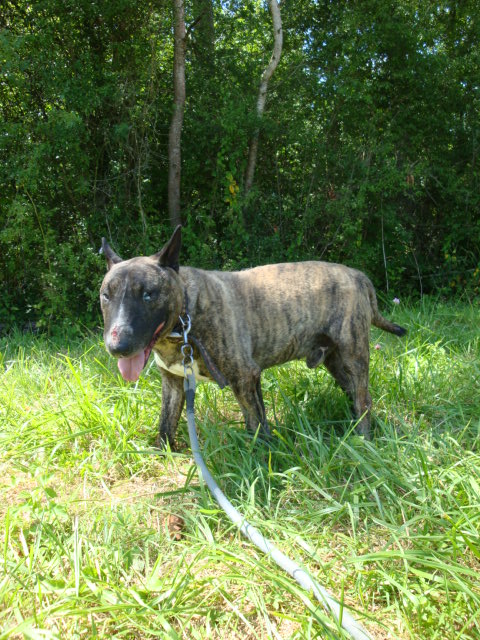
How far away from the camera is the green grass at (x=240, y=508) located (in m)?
2.07

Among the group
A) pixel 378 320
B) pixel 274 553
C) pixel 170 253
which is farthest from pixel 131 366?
pixel 378 320

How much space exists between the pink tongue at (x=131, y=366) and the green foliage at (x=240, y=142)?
Result: 382 cm

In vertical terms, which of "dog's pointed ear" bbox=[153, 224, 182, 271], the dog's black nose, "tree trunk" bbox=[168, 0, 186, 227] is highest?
"tree trunk" bbox=[168, 0, 186, 227]

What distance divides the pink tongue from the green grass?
0.62 metres

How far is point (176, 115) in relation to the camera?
673 centimetres

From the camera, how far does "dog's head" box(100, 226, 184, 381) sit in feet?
8.30

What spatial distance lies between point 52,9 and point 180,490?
570 cm

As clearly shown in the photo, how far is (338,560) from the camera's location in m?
2.36

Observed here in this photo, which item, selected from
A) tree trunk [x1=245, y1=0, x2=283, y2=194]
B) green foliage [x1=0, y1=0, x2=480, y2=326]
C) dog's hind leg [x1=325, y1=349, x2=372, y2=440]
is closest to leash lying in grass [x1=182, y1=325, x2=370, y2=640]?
dog's hind leg [x1=325, y1=349, x2=372, y2=440]

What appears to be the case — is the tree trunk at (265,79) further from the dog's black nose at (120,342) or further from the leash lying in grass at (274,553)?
the dog's black nose at (120,342)

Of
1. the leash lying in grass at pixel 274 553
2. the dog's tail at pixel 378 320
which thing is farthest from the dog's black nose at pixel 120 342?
the dog's tail at pixel 378 320

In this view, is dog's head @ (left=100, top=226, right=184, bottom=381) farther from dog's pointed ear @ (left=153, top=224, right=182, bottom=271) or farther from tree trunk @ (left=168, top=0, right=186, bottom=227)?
tree trunk @ (left=168, top=0, right=186, bottom=227)

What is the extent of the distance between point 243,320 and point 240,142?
167 inches

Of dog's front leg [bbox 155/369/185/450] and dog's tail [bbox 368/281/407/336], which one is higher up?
dog's tail [bbox 368/281/407/336]
